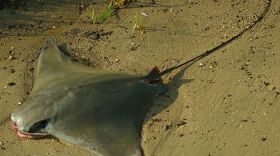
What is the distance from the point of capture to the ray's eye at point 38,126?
4.98 metres

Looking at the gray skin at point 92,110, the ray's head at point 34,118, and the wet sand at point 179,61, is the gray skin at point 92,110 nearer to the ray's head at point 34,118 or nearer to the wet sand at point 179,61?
the ray's head at point 34,118

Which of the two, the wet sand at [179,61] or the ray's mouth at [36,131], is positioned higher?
the wet sand at [179,61]

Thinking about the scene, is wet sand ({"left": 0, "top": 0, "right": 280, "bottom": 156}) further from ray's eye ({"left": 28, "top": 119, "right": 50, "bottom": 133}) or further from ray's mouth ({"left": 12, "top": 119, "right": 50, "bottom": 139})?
ray's eye ({"left": 28, "top": 119, "right": 50, "bottom": 133})

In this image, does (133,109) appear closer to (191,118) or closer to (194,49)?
(191,118)

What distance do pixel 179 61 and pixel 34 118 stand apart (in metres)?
1.85

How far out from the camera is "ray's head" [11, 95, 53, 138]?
4980mm

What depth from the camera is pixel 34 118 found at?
4969 millimetres

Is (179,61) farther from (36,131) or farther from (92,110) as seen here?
(36,131)

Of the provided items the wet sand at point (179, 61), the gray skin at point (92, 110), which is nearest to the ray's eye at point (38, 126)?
the gray skin at point (92, 110)

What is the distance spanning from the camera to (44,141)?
17.3 ft

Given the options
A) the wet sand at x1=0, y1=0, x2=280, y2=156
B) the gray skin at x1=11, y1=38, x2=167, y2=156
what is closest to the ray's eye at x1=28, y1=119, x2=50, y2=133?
the gray skin at x1=11, y1=38, x2=167, y2=156

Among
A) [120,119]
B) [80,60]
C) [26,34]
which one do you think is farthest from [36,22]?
[120,119]

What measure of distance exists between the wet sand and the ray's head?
0.86 ft

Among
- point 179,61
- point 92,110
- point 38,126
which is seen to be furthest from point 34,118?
point 179,61
